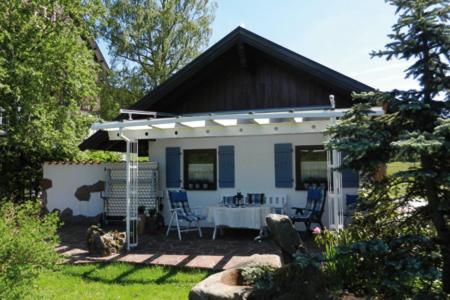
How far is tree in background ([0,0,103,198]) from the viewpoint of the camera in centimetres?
1088

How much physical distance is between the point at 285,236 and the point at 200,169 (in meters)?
6.22

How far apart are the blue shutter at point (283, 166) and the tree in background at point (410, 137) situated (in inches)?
205

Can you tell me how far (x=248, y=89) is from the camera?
10641 millimetres

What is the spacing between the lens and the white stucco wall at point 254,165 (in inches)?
396

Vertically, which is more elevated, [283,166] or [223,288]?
[283,166]

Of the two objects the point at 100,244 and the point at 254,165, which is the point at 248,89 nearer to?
the point at 254,165

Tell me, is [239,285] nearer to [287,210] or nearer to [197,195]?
[287,210]

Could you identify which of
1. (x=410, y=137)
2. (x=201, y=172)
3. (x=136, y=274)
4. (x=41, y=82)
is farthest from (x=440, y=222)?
(x=41, y=82)

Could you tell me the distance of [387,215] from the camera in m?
4.76

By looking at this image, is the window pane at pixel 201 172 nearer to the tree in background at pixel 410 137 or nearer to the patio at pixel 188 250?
the patio at pixel 188 250

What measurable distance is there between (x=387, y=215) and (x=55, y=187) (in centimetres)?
1021

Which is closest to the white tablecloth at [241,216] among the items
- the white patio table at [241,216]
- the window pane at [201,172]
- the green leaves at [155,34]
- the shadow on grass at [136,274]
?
the white patio table at [241,216]

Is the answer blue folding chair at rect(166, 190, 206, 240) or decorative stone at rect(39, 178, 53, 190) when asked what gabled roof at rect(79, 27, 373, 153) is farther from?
blue folding chair at rect(166, 190, 206, 240)

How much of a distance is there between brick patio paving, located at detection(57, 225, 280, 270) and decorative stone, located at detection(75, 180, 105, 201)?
2169mm
